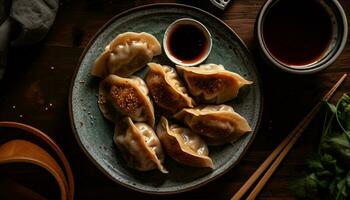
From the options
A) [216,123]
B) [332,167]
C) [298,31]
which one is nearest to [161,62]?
[216,123]

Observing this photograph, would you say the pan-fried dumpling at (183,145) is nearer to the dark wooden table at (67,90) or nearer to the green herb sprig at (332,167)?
the dark wooden table at (67,90)

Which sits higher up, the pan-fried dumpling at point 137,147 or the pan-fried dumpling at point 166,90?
the pan-fried dumpling at point 166,90

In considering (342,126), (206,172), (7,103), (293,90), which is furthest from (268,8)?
(7,103)

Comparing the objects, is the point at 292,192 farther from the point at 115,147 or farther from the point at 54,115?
the point at 54,115

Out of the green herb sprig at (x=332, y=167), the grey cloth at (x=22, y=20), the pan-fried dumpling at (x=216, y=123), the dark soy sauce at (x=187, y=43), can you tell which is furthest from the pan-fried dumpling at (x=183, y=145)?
the grey cloth at (x=22, y=20)

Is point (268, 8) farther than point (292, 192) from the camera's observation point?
No

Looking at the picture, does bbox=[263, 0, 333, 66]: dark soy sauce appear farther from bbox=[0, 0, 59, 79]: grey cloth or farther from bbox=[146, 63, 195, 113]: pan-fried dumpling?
bbox=[0, 0, 59, 79]: grey cloth
